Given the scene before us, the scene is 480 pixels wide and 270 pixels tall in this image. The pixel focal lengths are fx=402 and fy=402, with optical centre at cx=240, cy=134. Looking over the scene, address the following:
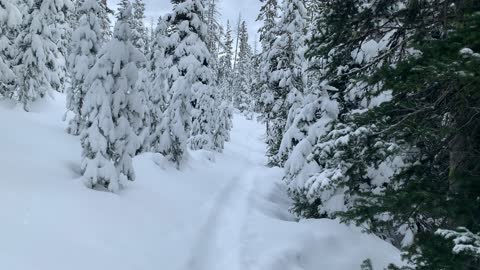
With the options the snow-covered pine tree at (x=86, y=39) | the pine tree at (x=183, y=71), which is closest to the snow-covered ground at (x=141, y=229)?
the snow-covered pine tree at (x=86, y=39)

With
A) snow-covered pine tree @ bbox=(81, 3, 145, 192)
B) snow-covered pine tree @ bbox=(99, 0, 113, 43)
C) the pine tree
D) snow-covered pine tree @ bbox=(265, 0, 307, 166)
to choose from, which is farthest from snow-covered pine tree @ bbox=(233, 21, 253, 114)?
snow-covered pine tree @ bbox=(81, 3, 145, 192)

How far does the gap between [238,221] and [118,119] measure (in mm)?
5104

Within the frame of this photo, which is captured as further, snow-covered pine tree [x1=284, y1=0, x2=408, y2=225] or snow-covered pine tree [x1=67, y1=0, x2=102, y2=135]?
snow-covered pine tree [x1=67, y1=0, x2=102, y2=135]

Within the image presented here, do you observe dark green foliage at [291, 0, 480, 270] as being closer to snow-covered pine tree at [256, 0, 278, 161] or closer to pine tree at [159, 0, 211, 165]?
pine tree at [159, 0, 211, 165]

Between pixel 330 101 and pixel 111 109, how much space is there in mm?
6927

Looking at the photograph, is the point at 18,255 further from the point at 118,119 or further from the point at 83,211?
the point at 118,119

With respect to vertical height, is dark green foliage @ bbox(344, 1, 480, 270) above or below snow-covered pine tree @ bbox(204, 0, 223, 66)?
below

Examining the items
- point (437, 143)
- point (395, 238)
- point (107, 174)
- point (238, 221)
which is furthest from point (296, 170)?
point (437, 143)

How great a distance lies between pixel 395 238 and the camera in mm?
11617

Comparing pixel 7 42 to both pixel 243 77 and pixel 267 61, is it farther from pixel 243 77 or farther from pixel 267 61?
pixel 243 77

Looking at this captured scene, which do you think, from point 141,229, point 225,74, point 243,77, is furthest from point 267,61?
point 243,77

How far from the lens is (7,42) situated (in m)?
22.7

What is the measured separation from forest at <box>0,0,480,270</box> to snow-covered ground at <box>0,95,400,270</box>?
61 cm

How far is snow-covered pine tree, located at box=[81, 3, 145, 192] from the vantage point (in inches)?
492
